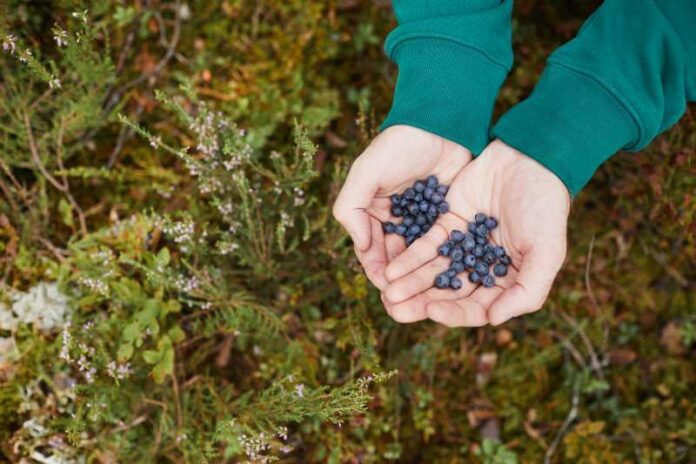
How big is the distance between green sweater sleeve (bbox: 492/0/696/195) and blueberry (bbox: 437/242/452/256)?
16.9 inches

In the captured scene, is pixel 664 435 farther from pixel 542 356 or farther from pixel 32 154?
pixel 32 154

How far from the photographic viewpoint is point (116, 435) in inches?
93.3

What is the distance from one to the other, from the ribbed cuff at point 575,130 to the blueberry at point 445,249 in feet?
1.40

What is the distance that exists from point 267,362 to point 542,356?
4.19 ft

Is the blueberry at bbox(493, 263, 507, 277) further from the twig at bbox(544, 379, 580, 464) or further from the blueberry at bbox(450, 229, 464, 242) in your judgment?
the twig at bbox(544, 379, 580, 464)

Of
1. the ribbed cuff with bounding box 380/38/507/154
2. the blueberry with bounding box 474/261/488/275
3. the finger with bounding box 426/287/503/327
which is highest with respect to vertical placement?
the ribbed cuff with bounding box 380/38/507/154

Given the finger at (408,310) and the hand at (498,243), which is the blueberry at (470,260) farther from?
the finger at (408,310)

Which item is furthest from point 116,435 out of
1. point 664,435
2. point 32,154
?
point 664,435

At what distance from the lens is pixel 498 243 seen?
2.22 meters

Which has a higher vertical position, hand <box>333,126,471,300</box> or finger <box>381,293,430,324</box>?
hand <box>333,126,471,300</box>

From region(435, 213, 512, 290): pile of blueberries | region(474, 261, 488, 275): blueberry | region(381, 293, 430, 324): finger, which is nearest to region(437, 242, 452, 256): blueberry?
region(435, 213, 512, 290): pile of blueberries

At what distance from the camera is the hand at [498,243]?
196 centimetres

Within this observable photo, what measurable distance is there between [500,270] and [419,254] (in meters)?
0.29

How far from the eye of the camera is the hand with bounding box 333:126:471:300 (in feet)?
6.57
